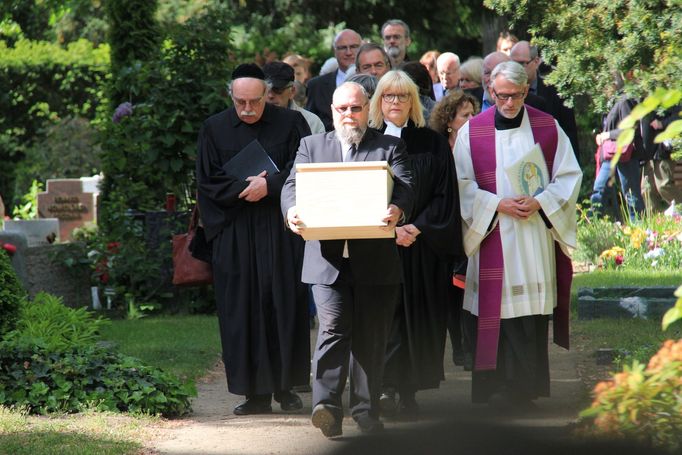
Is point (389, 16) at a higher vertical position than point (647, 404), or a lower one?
higher

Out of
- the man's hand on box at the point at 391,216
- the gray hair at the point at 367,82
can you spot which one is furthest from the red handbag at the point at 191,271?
the man's hand on box at the point at 391,216

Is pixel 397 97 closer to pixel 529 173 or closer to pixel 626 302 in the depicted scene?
pixel 529 173

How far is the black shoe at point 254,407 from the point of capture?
26.9ft

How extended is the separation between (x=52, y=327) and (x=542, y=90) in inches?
187

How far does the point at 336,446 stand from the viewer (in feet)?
23.1

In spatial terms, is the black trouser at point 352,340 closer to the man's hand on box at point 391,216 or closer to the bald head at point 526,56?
the man's hand on box at point 391,216

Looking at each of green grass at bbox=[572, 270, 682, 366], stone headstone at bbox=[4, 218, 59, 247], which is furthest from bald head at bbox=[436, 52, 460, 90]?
stone headstone at bbox=[4, 218, 59, 247]

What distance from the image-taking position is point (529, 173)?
834 centimetres

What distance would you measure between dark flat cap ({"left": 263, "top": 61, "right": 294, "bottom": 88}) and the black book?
44.1 inches

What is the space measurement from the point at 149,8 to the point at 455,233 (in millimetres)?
7702

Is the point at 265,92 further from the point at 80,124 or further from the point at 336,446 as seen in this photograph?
the point at 80,124

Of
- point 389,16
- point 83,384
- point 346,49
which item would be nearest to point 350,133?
point 83,384

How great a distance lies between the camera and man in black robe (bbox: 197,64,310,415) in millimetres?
8219

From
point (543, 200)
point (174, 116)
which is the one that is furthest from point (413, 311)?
point (174, 116)
